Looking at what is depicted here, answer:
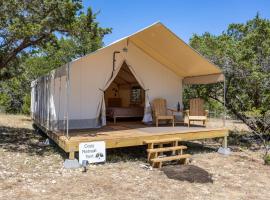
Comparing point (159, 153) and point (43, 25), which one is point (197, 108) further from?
point (43, 25)

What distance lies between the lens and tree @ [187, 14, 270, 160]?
31.4ft

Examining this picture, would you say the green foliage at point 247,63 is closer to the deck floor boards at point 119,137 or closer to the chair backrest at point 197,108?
the chair backrest at point 197,108

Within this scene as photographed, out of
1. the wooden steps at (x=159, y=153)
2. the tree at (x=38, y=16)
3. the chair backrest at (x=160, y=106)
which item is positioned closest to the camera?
the wooden steps at (x=159, y=153)

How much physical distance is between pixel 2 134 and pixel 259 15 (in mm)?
10029

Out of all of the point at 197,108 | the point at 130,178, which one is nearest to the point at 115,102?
the point at 197,108

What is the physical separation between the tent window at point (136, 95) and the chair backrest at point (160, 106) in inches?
80.7

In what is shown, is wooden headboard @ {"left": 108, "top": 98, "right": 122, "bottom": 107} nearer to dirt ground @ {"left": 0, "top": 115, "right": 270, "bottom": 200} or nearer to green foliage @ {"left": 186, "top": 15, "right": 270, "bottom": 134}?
green foliage @ {"left": 186, "top": 15, "right": 270, "bottom": 134}

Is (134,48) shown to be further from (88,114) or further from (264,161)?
(264,161)

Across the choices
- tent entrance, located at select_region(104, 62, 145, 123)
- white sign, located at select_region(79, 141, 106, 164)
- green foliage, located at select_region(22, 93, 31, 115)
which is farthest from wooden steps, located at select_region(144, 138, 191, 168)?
green foliage, located at select_region(22, 93, 31, 115)

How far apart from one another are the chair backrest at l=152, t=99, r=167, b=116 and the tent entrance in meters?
1.32

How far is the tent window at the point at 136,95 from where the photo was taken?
1192 centimetres

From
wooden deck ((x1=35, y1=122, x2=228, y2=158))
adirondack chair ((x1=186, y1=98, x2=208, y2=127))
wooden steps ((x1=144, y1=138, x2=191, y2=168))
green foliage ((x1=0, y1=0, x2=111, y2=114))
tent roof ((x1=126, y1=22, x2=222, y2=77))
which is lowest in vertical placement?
wooden steps ((x1=144, y1=138, x2=191, y2=168))

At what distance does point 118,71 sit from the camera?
941cm

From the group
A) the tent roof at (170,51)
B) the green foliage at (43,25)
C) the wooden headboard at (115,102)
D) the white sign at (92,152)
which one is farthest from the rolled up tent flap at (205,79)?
the white sign at (92,152)
